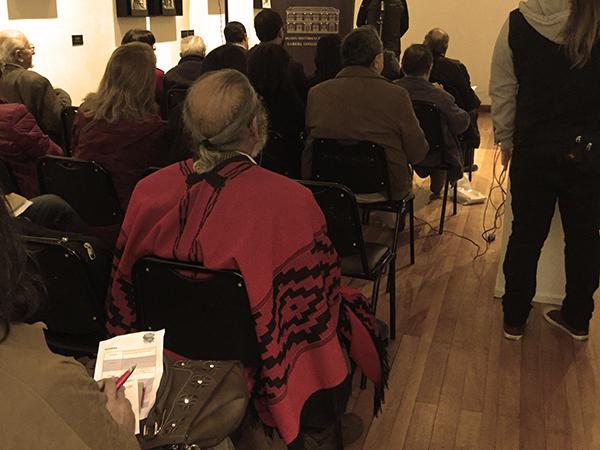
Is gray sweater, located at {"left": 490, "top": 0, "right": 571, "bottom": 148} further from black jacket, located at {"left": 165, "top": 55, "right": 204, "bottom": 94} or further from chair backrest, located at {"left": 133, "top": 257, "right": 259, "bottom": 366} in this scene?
black jacket, located at {"left": 165, "top": 55, "right": 204, "bottom": 94}

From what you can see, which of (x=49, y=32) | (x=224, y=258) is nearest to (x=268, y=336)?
(x=224, y=258)

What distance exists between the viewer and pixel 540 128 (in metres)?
2.47

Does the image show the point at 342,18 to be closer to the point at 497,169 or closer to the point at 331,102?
the point at 497,169

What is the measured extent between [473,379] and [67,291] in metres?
1.59

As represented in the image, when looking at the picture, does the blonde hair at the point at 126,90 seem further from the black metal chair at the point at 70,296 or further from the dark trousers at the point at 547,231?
the dark trousers at the point at 547,231

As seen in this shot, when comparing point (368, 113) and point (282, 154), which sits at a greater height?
point (368, 113)

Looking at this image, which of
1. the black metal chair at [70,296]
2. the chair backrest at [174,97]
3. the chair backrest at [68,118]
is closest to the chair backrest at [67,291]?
the black metal chair at [70,296]

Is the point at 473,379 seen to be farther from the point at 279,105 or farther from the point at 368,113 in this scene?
the point at 279,105

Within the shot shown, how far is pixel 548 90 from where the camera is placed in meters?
2.38

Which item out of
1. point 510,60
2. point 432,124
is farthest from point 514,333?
point 432,124

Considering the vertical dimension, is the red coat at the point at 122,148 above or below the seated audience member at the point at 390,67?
below

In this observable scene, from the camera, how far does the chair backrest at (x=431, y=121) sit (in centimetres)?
370

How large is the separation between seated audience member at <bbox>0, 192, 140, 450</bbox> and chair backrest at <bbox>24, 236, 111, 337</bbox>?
0.76 m

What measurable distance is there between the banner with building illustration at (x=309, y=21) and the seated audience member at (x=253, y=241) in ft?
14.7
